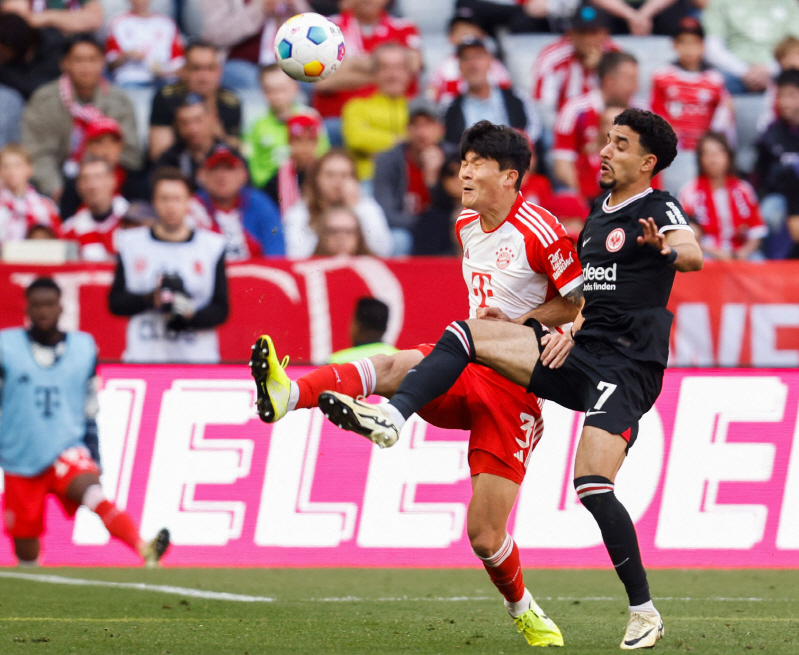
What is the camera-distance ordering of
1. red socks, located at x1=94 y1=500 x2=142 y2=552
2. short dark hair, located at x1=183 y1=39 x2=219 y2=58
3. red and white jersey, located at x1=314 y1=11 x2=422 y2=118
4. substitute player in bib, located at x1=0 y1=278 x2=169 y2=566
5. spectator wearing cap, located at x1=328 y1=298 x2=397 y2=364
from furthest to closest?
red and white jersey, located at x1=314 y1=11 x2=422 y2=118, short dark hair, located at x1=183 y1=39 x2=219 y2=58, substitute player in bib, located at x1=0 y1=278 x2=169 y2=566, spectator wearing cap, located at x1=328 y1=298 x2=397 y2=364, red socks, located at x1=94 y1=500 x2=142 y2=552

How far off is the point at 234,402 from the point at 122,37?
5586 millimetres

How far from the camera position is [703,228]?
11656 millimetres

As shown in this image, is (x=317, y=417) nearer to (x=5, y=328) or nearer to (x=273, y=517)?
(x=273, y=517)

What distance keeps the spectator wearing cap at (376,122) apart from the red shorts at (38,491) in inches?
179

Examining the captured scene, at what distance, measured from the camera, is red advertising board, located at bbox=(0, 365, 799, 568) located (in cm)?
902

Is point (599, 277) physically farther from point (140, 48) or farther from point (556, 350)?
point (140, 48)

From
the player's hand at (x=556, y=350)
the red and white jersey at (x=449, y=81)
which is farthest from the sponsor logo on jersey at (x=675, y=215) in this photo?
the red and white jersey at (x=449, y=81)

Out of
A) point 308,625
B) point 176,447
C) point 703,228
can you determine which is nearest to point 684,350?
point 703,228

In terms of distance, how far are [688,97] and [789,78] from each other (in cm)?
101

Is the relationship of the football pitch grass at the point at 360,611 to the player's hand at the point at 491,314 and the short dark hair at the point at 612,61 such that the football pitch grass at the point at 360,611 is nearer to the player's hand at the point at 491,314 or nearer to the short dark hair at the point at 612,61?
the player's hand at the point at 491,314

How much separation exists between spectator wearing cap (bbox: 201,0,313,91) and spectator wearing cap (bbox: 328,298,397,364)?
15.0ft

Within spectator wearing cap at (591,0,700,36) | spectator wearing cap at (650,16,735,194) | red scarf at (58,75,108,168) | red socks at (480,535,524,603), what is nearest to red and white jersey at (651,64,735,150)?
spectator wearing cap at (650,16,735,194)

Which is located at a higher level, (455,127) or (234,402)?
(455,127)

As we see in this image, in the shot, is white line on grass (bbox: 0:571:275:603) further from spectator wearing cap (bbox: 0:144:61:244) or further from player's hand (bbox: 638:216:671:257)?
spectator wearing cap (bbox: 0:144:61:244)
